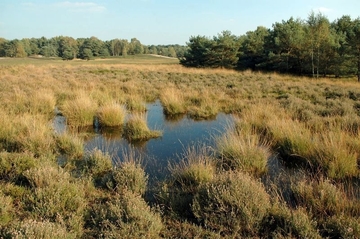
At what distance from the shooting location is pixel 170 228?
11.4 feet

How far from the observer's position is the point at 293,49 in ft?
98.2

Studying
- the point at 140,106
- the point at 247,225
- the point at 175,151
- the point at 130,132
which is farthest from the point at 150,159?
the point at 140,106

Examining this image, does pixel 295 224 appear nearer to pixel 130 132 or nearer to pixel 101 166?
pixel 101 166

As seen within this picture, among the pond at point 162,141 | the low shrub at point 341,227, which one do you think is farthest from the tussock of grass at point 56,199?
the low shrub at point 341,227

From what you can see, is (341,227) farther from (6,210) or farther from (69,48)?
(69,48)

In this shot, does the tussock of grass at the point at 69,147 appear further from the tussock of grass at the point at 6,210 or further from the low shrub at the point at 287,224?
the low shrub at the point at 287,224

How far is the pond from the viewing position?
586cm

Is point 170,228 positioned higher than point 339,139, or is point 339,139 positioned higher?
point 339,139

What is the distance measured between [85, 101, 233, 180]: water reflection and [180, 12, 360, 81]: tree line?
2161cm

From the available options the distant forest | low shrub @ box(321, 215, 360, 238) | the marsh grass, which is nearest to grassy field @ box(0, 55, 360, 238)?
low shrub @ box(321, 215, 360, 238)

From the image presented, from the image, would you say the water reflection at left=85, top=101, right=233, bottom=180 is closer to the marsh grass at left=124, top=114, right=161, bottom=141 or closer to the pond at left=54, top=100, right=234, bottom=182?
the pond at left=54, top=100, right=234, bottom=182

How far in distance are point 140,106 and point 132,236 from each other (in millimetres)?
8359

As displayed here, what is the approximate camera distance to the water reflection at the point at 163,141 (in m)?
5.90

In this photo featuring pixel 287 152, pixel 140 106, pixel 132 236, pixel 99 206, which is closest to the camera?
pixel 132 236
